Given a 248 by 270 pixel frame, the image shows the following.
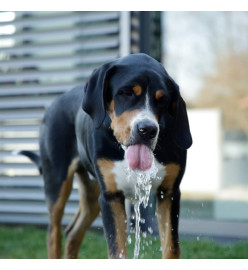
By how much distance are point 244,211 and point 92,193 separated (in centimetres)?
298

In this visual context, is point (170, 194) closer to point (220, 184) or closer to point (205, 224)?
point (205, 224)

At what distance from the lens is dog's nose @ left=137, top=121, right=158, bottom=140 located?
262cm

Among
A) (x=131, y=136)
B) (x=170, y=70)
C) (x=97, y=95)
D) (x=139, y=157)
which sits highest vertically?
(x=97, y=95)

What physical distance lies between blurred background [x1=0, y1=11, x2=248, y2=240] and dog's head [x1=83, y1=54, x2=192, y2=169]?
2.45 meters

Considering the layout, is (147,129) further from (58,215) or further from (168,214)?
(58,215)

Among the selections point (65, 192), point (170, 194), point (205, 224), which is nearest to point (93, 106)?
point (170, 194)

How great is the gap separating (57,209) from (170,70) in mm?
3128

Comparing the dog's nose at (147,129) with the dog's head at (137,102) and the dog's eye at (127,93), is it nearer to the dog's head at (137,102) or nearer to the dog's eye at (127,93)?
the dog's head at (137,102)

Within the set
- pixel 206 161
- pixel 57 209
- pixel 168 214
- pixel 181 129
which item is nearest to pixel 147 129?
pixel 181 129

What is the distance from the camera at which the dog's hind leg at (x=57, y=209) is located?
12.1 feet

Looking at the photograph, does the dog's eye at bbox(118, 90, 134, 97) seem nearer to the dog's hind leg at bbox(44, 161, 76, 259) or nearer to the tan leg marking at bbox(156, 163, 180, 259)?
the tan leg marking at bbox(156, 163, 180, 259)

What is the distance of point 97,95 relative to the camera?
9.50ft

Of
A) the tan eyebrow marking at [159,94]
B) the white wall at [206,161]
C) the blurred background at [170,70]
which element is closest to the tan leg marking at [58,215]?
the tan eyebrow marking at [159,94]

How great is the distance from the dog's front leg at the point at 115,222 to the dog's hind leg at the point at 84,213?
2.98 ft
